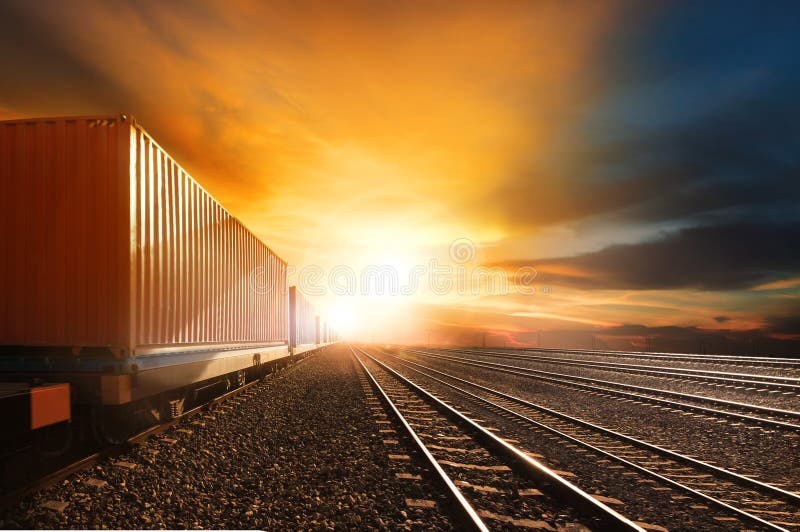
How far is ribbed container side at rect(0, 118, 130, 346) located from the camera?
6.58 meters

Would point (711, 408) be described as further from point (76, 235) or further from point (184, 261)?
point (76, 235)

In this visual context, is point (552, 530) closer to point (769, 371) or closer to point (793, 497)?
point (793, 497)

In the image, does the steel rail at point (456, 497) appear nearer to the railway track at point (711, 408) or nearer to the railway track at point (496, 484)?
the railway track at point (496, 484)

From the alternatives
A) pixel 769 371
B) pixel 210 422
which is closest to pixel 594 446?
pixel 210 422

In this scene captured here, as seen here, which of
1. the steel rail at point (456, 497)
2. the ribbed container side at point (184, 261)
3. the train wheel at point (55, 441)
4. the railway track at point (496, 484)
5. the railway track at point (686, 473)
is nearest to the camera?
the steel rail at point (456, 497)

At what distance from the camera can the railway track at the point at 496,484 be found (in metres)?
4.65

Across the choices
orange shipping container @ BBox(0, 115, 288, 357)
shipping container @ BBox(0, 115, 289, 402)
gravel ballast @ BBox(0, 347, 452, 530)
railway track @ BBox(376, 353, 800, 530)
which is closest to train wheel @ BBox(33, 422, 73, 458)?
gravel ballast @ BBox(0, 347, 452, 530)

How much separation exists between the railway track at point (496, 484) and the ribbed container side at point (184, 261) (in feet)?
14.7

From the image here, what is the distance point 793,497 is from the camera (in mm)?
5465

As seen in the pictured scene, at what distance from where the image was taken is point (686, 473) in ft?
21.6

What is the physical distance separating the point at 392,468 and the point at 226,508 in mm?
2213

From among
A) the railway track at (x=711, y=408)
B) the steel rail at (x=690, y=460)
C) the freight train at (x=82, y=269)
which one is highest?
the freight train at (x=82, y=269)

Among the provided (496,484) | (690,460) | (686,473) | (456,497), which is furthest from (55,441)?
(690,460)

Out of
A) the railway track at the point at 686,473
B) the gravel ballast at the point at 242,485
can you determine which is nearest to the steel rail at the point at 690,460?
the railway track at the point at 686,473
